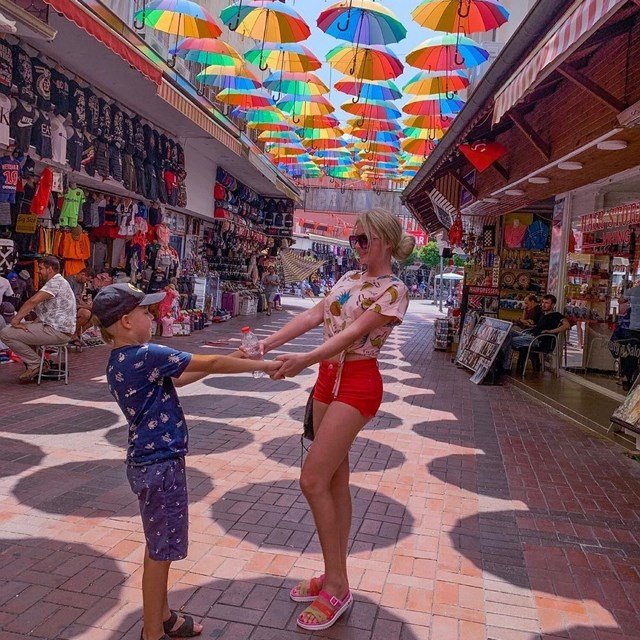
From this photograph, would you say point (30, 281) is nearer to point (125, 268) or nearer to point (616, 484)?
point (125, 268)

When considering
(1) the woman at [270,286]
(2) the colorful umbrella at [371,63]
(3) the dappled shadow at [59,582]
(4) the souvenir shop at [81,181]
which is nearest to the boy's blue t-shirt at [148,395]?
(3) the dappled shadow at [59,582]

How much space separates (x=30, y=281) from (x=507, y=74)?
274 inches

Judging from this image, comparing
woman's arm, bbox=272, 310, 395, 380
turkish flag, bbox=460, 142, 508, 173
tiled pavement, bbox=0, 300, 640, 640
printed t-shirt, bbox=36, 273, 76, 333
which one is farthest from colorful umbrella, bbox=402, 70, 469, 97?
woman's arm, bbox=272, 310, 395, 380

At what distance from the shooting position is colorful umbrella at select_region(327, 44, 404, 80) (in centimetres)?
1277

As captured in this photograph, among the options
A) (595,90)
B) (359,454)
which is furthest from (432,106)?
(359,454)

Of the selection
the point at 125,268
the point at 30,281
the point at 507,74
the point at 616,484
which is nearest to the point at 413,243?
the point at 616,484

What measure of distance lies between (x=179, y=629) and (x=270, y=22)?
408 inches

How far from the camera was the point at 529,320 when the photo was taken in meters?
11.7

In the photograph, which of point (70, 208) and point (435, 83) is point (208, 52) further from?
point (70, 208)

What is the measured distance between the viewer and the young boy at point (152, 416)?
98.0 inches

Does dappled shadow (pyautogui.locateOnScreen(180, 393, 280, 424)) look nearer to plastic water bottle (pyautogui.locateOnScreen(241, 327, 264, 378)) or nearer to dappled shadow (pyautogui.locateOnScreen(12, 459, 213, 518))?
dappled shadow (pyautogui.locateOnScreen(12, 459, 213, 518))

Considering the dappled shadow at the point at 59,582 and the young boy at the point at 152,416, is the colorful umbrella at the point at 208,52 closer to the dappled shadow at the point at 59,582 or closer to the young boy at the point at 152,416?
the dappled shadow at the point at 59,582

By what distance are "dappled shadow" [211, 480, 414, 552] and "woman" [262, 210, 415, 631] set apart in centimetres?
72

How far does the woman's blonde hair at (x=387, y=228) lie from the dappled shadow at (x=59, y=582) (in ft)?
6.75
